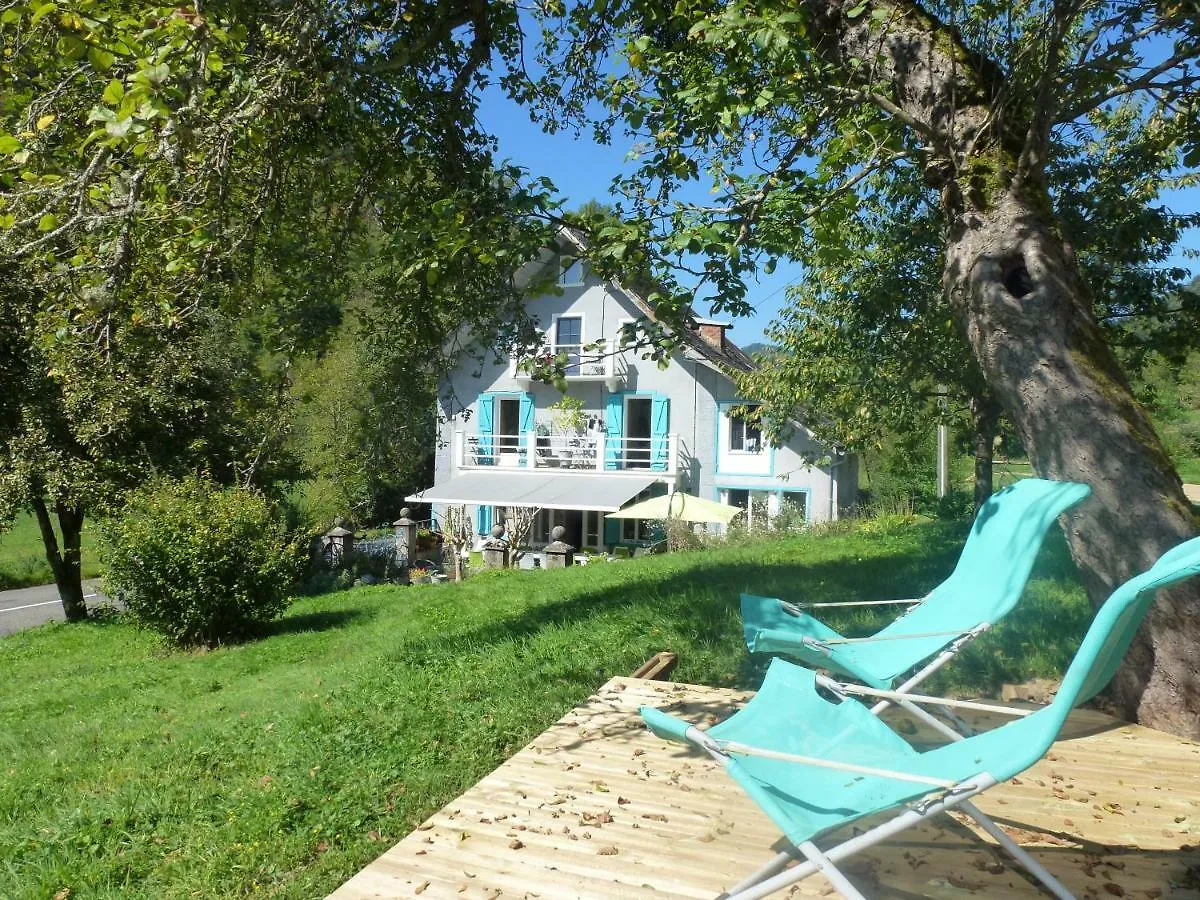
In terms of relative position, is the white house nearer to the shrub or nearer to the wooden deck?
the shrub

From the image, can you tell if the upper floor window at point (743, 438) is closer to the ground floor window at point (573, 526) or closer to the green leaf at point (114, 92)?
the ground floor window at point (573, 526)

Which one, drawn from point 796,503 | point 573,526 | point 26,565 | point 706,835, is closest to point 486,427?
point 573,526

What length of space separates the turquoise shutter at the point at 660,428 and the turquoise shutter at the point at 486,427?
5.35 metres

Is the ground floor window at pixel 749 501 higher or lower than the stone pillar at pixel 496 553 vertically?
higher

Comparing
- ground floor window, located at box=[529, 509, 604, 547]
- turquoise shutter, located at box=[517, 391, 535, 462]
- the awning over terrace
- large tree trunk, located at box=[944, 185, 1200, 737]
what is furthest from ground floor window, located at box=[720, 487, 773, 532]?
large tree trunk, located at box=[944, 185, 1200, 737]

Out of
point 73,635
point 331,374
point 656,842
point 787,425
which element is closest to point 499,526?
point 331,374

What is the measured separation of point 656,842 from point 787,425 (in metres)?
15.3

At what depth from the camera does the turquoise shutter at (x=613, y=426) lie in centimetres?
2559

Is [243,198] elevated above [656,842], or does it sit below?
above

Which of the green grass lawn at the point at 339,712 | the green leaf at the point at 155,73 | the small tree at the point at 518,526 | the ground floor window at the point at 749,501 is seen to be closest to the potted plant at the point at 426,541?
the small tree at the point at 518,526

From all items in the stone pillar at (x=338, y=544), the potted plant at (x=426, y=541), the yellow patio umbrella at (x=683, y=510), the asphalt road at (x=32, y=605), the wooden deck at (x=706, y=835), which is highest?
the yellow patio umbrella at (x=683, y=510)

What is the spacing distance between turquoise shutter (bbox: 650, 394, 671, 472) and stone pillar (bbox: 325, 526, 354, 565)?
8.23m

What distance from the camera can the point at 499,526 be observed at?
25.8 metres

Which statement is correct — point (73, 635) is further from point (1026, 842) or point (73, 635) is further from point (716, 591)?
point (1026, 842)
